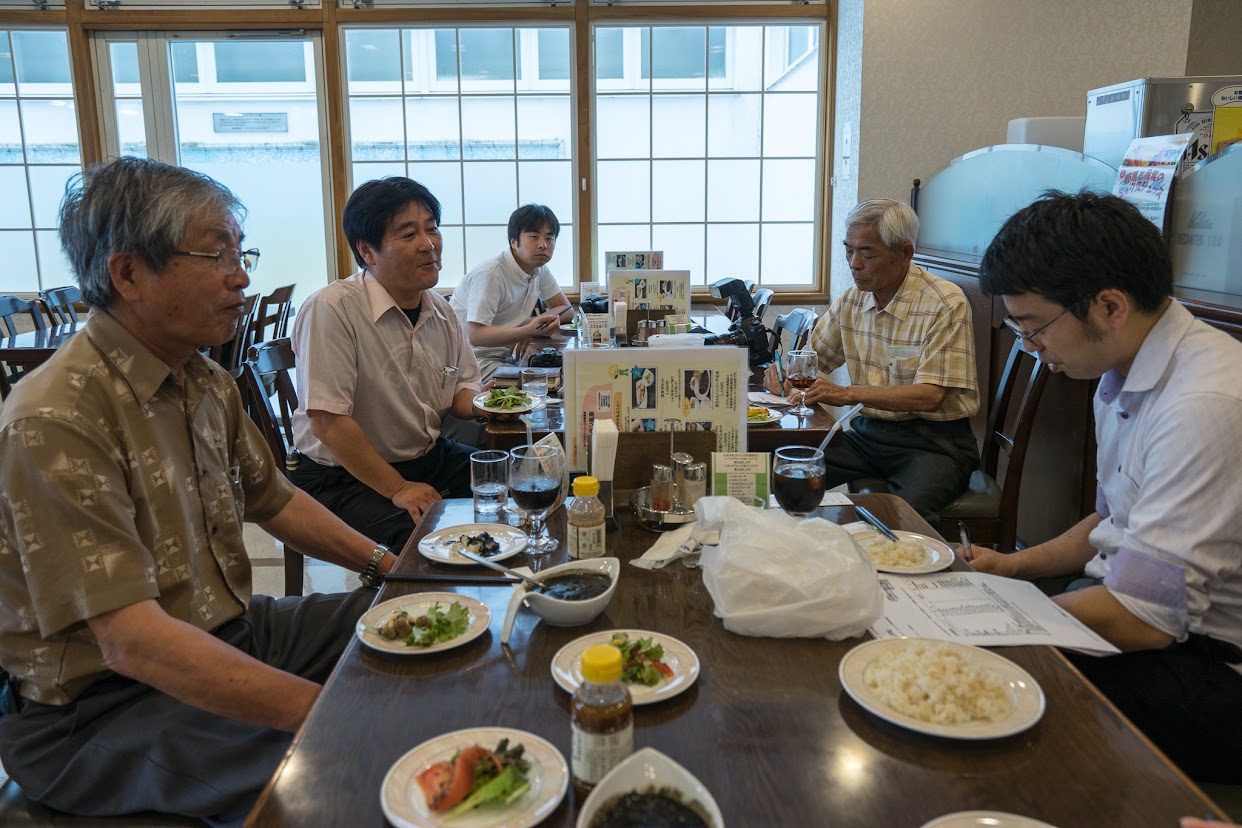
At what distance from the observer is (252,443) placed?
175 centimetres

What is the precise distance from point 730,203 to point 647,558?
5.09 m

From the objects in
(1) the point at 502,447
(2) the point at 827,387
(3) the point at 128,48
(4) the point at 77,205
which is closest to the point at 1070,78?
(2) the point at 827,387

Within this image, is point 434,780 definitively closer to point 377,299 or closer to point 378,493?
point 378,493

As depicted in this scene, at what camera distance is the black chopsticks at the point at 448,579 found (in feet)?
4.70

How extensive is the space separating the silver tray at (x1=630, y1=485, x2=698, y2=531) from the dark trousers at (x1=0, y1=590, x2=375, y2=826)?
70cm

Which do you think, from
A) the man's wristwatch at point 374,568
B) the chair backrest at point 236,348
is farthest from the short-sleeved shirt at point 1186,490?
the chair backrest at point 236,348

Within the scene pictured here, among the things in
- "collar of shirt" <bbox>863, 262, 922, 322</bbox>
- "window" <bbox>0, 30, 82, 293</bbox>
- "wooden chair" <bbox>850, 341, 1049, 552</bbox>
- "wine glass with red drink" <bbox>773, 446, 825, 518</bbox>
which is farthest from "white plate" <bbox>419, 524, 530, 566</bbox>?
"window" <bbox>0, 30, 82, 293</bbox>

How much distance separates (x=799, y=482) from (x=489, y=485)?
607mm

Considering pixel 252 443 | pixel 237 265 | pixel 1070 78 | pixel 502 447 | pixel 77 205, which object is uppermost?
pixel 1070 78

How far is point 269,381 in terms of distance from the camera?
9.76 ft

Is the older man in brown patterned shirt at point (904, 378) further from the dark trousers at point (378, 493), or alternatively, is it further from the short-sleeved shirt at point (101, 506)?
the short-sleeved shirt at point (101, 506)

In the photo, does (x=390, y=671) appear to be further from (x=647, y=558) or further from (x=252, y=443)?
(x=252, y=443)

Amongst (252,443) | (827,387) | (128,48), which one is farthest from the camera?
(128,48)

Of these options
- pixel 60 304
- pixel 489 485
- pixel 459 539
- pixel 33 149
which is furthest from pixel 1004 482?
pixel 33 149
